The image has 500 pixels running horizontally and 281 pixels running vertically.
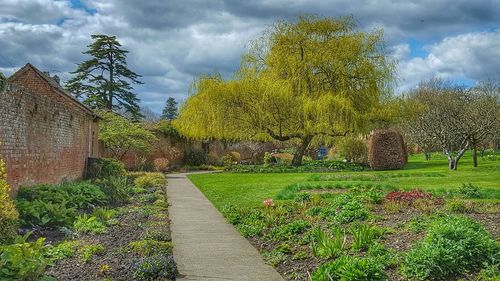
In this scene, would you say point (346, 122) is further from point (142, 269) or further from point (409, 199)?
point (142, 269)

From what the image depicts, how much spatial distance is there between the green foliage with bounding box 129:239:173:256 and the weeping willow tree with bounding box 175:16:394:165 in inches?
921

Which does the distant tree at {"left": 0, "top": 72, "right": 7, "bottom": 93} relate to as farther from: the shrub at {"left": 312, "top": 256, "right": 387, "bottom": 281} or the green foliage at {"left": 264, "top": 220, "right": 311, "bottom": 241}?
the shrub at {"left": 312, "top": 256, "right": 387, "bottom": 281}

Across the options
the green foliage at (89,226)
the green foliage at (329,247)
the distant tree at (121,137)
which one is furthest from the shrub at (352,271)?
the distant tree at (121,137)

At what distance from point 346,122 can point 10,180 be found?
22250 mm

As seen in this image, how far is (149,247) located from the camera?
760cm

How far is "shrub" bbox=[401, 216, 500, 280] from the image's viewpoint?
5.52 metres

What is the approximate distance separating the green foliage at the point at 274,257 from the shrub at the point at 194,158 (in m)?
28.9

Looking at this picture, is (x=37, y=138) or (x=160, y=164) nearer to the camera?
(x=37, y=138)

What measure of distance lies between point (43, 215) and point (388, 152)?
76.9ft

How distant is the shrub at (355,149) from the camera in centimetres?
3425

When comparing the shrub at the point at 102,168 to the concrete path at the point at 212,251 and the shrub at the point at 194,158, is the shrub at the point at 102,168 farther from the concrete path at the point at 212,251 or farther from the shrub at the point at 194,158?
the shrub at the point at 194,158

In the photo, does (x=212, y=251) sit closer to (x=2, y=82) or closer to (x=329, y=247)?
(x=329, y=247)

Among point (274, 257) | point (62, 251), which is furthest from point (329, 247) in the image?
point (62, 251)

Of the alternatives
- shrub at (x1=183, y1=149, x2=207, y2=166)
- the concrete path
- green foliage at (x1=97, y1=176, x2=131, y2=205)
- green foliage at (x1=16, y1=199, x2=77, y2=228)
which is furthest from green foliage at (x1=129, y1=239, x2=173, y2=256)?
shrub at (x1=183, y1=149, x2=207, y2=166)
